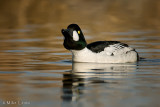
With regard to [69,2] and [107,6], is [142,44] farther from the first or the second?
[69,2]

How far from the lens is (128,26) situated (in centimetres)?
2441

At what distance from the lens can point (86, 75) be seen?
1212 centimetres

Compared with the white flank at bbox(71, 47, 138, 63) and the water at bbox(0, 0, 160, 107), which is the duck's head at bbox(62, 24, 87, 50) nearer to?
the white flank at bbox(71, 47, 138, 63)

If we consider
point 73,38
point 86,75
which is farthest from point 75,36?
point 86,75

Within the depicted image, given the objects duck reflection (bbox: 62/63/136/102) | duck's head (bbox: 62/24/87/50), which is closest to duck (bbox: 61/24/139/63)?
duck's head (bbox: 62/24/87/50)

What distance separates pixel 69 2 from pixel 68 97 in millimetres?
25278

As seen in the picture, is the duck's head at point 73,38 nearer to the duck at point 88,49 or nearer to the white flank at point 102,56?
the duck at point 88,49

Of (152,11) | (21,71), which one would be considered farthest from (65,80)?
(152,11)

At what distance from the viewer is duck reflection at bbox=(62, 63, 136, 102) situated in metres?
10.1

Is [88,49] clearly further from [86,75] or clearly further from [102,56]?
[86,75]

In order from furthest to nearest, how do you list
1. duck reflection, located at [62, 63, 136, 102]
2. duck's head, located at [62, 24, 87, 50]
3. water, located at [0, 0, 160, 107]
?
duck's head, located at [62, 24, 87, 50] < duck reflection, located at [62, 63, 136, 102] < water, located at [0, 0, 160, 107]

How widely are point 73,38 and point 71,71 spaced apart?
5.13ft

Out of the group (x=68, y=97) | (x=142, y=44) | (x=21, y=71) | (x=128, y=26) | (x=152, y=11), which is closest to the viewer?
(x=68, y=97)

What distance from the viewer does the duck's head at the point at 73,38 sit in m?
14.2
